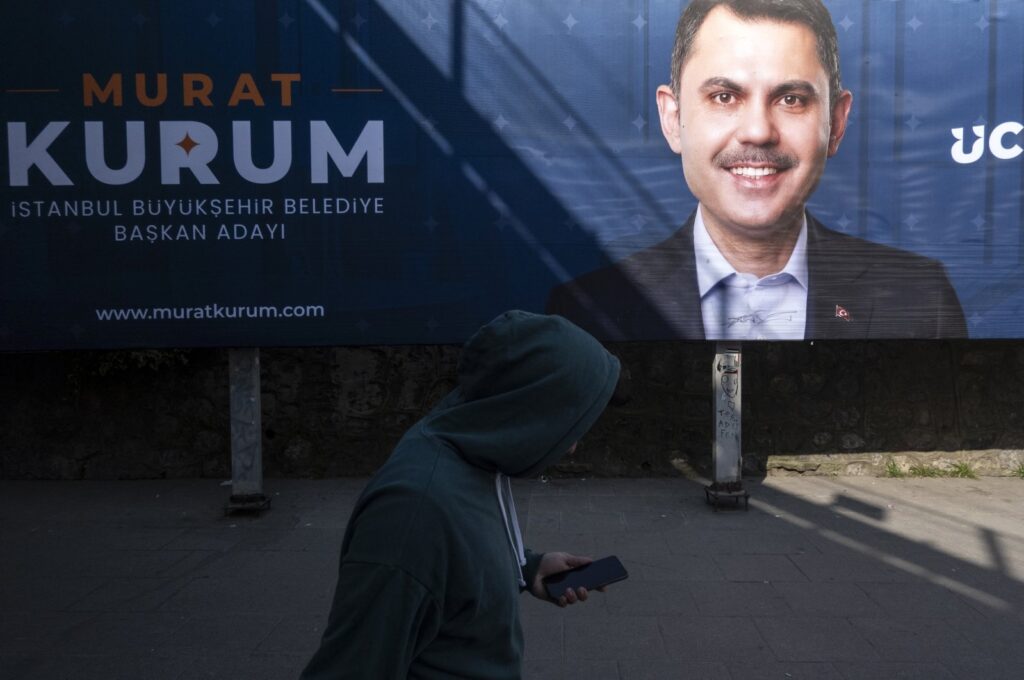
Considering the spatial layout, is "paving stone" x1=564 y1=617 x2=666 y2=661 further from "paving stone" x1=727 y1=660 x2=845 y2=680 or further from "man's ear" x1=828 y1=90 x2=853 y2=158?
"man's ear" x1=828 y1=90 x2=853 y2=158

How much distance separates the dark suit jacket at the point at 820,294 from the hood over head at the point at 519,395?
479 centimetres

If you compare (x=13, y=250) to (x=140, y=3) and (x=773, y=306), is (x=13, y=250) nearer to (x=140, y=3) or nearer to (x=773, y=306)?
(x=140, y=3)

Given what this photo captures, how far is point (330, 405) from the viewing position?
315 inches

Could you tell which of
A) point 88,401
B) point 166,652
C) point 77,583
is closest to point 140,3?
point 88,401

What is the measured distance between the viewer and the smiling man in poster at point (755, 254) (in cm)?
640

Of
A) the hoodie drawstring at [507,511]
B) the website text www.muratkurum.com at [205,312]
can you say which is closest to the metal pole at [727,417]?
the website text www.muratkurum.com at [205,312]

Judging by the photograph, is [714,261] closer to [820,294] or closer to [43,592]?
[820,294]

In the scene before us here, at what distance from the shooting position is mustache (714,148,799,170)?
645 cm

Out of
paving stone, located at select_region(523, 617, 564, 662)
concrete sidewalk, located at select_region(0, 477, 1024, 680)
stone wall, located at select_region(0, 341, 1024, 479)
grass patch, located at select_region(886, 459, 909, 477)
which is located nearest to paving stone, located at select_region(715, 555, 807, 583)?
concrete sidewalk, located at select_region(0, 477, 1024, 680)

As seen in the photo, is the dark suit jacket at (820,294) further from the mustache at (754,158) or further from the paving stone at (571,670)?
the paving stone at (571,670)

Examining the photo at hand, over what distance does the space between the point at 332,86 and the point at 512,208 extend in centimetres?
162

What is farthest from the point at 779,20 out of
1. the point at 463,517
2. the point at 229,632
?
the point at 463,517
